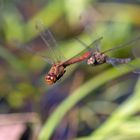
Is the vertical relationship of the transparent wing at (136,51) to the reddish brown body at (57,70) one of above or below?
above

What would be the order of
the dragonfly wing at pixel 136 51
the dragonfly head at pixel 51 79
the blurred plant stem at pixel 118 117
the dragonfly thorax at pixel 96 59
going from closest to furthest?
the dragonfly head at pixel 51 79, the dragonfly thorax at pixel 96 59, the dragonfly wing at pixel 136 51, the blurred plant stem at pixel 118 117

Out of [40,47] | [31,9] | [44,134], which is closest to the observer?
[44,134]

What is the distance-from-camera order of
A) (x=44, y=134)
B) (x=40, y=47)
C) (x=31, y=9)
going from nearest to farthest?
(x=44, y=134) → (x=40, y=47) → (x=31, y=9)

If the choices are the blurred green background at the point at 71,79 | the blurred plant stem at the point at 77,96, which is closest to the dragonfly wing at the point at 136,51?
the blurred green background at the point at 71,79

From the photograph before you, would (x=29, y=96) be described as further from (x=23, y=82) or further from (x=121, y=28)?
(x=121, y=28)

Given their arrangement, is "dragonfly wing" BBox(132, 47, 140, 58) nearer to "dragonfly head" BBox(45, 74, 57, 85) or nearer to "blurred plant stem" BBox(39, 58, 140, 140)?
"blurred plant stem" BBox(39, 58, 140, 140)

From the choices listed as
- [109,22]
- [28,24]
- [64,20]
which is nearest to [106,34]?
[109,22]

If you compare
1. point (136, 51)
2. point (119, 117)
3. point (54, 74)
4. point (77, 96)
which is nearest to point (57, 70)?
point (54, 74)

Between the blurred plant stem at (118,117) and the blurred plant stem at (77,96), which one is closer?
the blurred plant stem at (118,117)

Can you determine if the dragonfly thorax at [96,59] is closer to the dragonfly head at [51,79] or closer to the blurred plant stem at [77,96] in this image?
the dragonfly head at [51,79]

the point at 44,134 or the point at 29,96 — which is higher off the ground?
the point at 29,96
